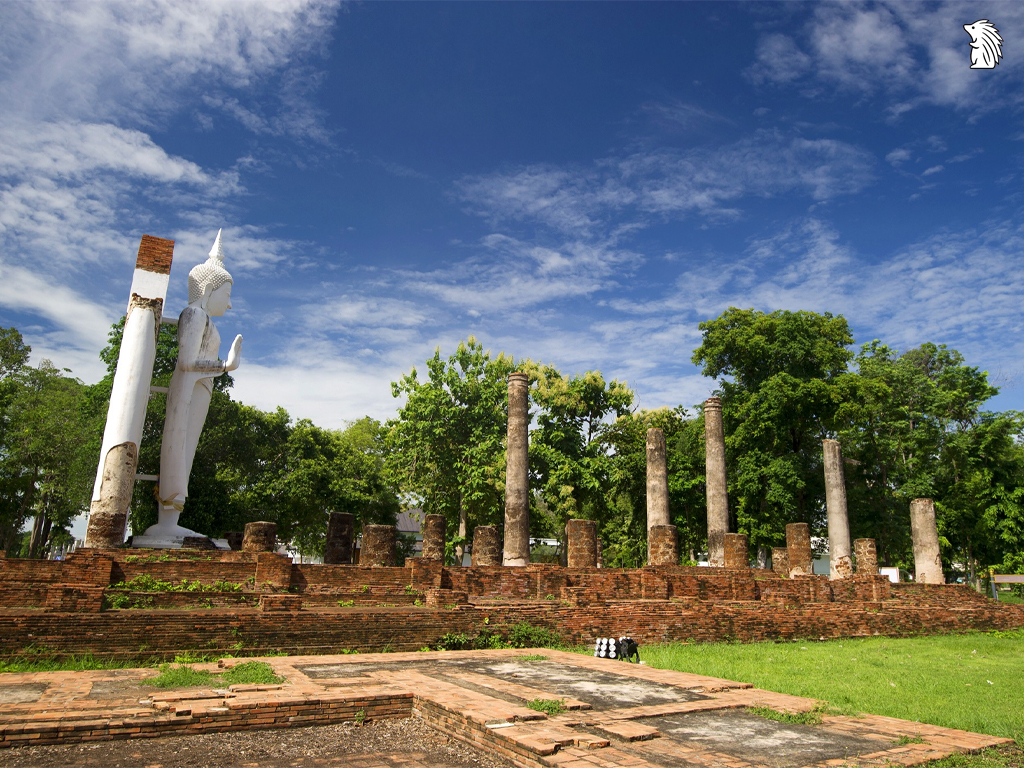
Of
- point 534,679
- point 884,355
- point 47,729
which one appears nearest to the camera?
point 47,729

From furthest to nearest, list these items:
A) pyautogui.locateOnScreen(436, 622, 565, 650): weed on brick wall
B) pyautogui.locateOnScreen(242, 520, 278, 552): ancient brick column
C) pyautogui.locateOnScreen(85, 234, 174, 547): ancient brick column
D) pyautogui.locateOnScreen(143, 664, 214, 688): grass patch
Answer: pyautogui.locateOnScreen(242, 520, 278, 552): ancient brick column → pyautogui.locateOnScreen(85, 234, 174, 547): ancient brick column → pyautogui.locateOnScreen(436, 622, 565, 650): weed on brick wall → pyautogui.locateOnScreen(143, 664, 214, 688): grass patch

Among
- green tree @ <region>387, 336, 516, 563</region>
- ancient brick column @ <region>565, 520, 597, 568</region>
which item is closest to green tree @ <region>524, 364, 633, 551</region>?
green tree @ <region>387, 336, 516, 563</region>

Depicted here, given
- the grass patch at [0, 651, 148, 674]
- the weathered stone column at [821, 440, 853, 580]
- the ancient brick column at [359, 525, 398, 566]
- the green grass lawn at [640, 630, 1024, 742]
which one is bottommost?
the grass patch at [0, 651, 148, 674]

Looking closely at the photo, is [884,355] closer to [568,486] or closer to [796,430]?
[796,430]

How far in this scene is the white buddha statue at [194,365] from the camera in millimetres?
15828

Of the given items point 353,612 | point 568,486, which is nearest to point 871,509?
point 568,486

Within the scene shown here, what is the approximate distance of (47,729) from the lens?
4961mm

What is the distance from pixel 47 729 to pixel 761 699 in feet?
18.9

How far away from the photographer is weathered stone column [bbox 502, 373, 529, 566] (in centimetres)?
1939

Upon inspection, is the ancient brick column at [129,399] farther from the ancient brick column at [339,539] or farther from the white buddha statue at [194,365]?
the ancient brick column at [339,539]

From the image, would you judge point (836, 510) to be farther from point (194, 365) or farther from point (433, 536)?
point (194, 365)

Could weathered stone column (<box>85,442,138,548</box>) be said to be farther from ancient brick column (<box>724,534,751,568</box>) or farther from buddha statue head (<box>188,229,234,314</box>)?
ancient brick column (<box>724,534,751,568</box>)

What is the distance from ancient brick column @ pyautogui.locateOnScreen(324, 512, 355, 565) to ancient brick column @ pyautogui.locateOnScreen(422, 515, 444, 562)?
1743mm

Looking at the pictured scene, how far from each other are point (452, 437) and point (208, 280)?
449 inches
